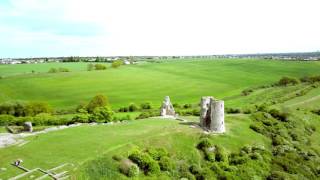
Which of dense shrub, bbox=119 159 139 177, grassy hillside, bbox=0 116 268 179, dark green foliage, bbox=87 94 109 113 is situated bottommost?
dark green foliage, bbox=87 94 109 113

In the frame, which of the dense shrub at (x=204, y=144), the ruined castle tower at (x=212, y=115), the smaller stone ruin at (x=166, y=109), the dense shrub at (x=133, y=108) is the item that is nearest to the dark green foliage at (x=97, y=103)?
the dense shrub at (x=133, y=108)

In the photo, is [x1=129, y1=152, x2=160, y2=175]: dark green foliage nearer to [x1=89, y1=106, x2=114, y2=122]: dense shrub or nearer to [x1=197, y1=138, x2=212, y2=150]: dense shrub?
[x1=197, y1=138, x2=212, y2=150]: dense shrub

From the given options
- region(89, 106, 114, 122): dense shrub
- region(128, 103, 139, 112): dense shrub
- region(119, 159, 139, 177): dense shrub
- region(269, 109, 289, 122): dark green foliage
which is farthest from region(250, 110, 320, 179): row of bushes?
region(128, 103, 139, 112): dense shrub

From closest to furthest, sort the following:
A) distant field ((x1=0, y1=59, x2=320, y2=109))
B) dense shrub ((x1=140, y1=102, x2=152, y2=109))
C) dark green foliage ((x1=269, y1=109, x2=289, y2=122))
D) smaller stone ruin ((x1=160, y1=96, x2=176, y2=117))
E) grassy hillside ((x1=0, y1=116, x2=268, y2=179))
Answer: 1. grassy hillside ((x1=0, y1=116, x2=268, y2=179))
2. smaller stone ruin ((x1=160, y1=96, x2=176, y2=117))
3. dark green foliage ((x1=269, y1=109, x2=289, y2=122))
4. dense shrub ((x1=140, y1=102, x2=152, y2=109))
5. distant field ((x1=0, y1=59, x2=320, y2=109))

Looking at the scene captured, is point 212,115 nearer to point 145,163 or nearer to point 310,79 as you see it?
point 145,163

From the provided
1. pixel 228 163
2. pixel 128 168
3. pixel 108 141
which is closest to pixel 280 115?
→ pixel 228 163

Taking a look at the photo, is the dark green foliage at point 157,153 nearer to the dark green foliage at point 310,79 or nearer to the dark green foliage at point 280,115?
the dark green foliage at point 280,115

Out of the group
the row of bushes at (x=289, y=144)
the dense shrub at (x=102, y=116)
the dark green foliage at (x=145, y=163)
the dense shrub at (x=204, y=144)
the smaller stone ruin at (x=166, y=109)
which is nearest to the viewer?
the dark green foliage at (x=145, y=163)
